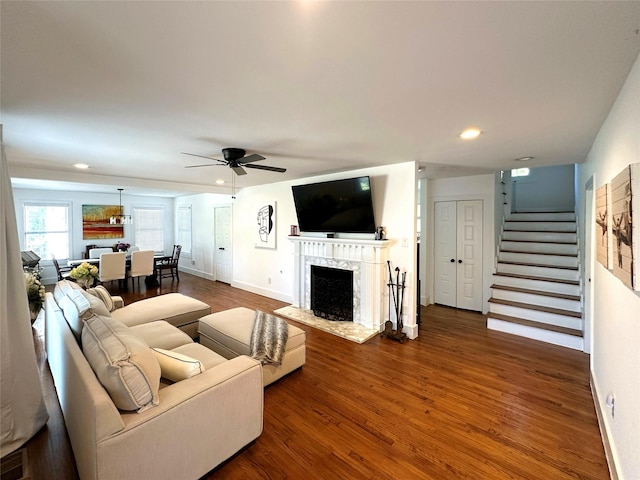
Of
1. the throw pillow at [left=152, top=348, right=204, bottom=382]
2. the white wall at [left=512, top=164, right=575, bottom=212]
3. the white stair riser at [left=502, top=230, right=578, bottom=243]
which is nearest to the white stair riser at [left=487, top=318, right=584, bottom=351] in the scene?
the white stair riser at [left=502, top=230, right=578, bottom=243]

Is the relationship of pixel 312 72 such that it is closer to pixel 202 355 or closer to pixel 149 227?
pixel 202 355

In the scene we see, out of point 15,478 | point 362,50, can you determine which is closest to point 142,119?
point 362,50

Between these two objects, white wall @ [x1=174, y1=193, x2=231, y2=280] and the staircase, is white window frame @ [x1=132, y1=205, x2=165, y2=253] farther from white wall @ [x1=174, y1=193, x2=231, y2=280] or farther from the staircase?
the staircase

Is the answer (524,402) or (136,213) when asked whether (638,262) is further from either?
(136,213)

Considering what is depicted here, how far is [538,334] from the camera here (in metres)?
3.74

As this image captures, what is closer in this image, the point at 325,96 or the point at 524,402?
the point at 325,96

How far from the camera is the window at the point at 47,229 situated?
6629mm

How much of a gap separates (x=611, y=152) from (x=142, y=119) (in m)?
3.51

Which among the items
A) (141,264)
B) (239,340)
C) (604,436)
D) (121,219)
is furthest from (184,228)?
(604,436)

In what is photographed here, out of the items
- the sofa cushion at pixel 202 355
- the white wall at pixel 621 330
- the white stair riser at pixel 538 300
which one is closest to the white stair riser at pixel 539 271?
the white stair riser at pixel 538 300

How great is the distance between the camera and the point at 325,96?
1775mm

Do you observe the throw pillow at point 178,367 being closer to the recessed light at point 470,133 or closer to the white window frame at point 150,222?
the recessed light at point 470,133

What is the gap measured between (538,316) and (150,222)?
980cm

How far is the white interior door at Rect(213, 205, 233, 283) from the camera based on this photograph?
7062 mm
